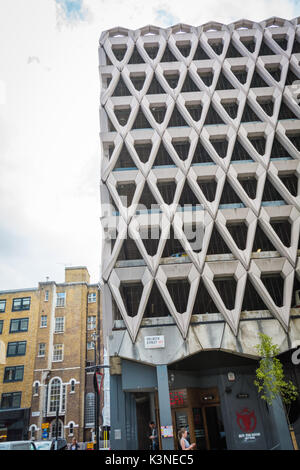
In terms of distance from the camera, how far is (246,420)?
2055 cm

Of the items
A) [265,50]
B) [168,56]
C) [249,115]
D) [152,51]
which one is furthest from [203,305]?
[265,50]

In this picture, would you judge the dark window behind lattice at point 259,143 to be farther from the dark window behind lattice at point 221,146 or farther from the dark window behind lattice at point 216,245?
the dark window behind lattice at point 216,245

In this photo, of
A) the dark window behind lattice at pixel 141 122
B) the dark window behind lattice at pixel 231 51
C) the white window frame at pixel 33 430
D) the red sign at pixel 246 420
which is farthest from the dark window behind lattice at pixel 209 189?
the white window frame at pixel 33 430

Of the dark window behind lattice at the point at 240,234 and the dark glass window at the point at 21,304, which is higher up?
the dark glass window at the point at 21,304

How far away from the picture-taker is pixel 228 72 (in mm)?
28156

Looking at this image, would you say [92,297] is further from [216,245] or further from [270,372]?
[270,372]

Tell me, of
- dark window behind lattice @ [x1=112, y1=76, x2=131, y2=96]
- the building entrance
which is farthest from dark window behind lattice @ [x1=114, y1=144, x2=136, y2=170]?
the building entrance

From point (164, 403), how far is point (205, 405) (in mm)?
4861

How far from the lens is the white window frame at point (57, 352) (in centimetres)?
4509

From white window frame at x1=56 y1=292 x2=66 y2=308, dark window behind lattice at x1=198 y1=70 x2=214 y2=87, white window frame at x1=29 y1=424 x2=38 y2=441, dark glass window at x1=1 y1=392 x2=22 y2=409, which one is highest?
dark window behind lattice at x1=198 y1=70 x2=214 y2=87

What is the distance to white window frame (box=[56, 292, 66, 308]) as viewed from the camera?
161 feet

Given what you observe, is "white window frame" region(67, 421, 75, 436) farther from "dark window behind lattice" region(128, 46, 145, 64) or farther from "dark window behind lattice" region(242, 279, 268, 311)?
"dark window behind lattice" region(128, 46, 145, 64)
